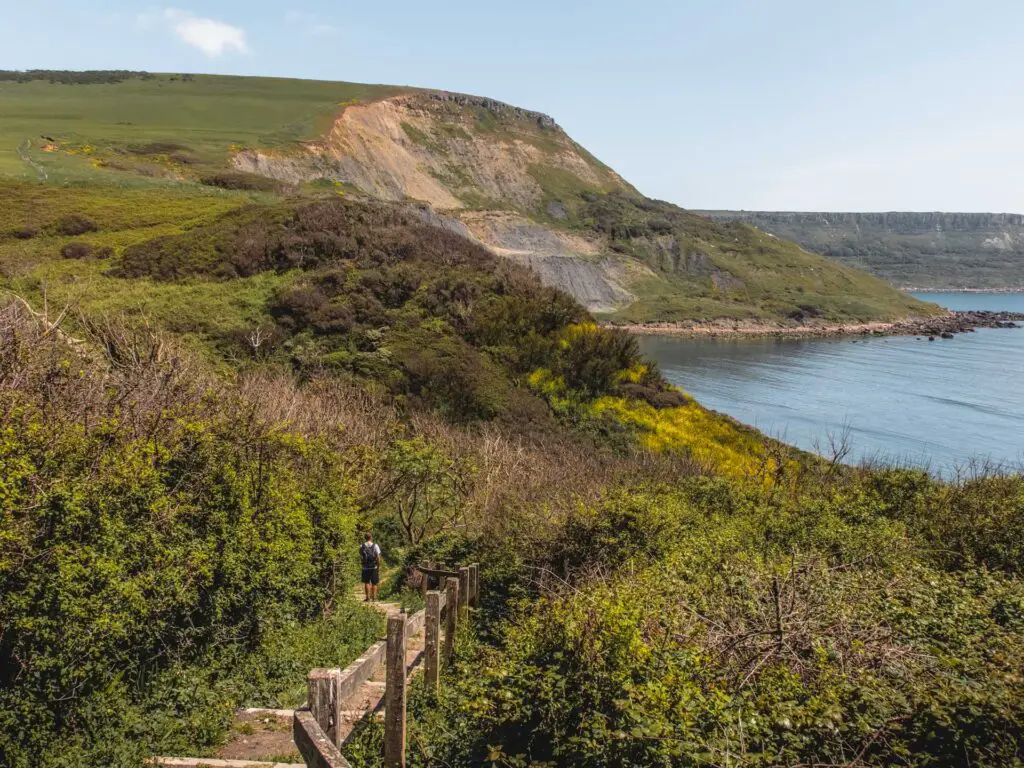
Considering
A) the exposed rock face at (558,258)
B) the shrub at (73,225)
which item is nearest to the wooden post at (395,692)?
the shrub at (73,225)

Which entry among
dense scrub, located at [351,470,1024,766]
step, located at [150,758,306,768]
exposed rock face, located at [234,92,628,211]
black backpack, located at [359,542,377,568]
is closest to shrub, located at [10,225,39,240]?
black backpack, located at [359,542,377,568]

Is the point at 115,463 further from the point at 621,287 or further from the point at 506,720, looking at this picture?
the point at 621,287

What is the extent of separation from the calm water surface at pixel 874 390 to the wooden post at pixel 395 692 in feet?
90.3

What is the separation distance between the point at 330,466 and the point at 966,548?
401 inches

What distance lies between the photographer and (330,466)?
11836 mm

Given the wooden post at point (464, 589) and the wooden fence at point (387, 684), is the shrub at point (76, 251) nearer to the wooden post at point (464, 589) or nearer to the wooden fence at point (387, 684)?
the wooden post at point (464, 589)

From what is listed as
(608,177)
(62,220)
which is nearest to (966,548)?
(62,220)

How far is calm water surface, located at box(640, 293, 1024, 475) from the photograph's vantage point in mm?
44812

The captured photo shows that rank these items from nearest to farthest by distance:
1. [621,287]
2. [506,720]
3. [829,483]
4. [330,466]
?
[506,720] → [330,466] → [829,483] → [621,287]

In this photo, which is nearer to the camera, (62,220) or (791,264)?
(62,220)

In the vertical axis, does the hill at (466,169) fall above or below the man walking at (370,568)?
above

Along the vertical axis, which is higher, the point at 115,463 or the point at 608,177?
the point at 608,177

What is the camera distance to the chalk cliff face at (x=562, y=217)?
10525cm

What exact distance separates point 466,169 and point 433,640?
13255 cm
